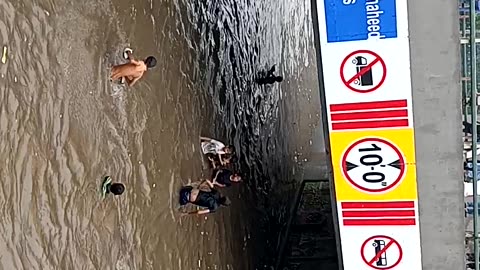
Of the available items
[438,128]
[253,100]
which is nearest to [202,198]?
[438,128]

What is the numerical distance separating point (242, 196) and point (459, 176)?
9.78 ft

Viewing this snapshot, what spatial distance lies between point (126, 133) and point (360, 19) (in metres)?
1.56

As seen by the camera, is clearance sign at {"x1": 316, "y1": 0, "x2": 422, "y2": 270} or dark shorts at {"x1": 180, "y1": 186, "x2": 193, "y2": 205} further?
dark shorts at {"x1": 180, "y1": 186, "x2": 193, "y2": 205}

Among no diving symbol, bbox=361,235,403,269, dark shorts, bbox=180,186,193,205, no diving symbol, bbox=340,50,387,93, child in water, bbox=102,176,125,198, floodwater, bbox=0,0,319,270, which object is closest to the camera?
floodwater, bbox=0,0,319,270

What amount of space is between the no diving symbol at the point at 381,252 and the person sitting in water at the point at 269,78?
3936 mm

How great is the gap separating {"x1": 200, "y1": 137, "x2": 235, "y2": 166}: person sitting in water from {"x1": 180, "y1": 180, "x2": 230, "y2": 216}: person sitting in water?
0.28 metres

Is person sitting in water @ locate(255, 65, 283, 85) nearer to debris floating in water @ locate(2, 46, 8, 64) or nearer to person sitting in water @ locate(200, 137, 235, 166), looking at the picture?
person sitting in water @ locate(200, 137, 235, 166)

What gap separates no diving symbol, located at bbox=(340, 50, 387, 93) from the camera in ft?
14.2

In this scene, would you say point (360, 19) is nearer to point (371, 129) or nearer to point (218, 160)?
point (371, 129)

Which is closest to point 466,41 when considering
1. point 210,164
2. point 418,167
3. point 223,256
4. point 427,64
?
point 427,64

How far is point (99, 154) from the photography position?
417cm

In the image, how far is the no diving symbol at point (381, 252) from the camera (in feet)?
14.9

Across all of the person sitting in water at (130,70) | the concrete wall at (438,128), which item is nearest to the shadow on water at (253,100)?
the person sitting in water at (130,70)

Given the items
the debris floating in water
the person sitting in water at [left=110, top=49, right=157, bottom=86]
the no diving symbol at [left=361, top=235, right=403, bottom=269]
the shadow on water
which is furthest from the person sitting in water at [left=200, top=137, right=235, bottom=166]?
the debris floating in water
